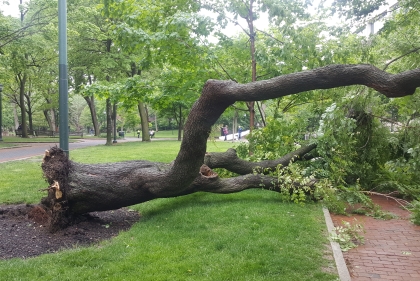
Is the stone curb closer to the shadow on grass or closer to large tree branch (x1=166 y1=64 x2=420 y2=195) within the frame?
large tree branch (x1=166 y1=64 x2=420 y2=195)

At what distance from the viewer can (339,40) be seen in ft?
31.4

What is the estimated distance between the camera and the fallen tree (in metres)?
3.47

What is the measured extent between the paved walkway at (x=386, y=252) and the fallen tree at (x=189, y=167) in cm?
233

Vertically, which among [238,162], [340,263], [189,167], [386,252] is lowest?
[386,252]

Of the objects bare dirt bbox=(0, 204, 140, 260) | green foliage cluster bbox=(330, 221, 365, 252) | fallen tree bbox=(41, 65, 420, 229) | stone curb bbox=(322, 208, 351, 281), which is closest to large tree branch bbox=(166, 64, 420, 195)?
fallen tree bbox=(41, 65, 420, 229)

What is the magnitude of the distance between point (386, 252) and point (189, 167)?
3.18 metres

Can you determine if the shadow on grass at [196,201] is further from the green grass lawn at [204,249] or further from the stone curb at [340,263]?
the stone curb at [340,263]

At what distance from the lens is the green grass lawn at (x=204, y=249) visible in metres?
4.18

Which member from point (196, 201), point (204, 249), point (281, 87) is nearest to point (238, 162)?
point (196, 201)

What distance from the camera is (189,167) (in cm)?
555

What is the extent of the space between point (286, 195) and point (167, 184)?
9.83ft

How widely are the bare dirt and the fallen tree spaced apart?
228 millimetres

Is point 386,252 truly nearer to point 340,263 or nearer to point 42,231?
point 340,263

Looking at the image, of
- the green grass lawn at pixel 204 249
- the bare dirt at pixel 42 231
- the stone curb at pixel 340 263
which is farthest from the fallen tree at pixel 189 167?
the stone curb at pixel 340 263
